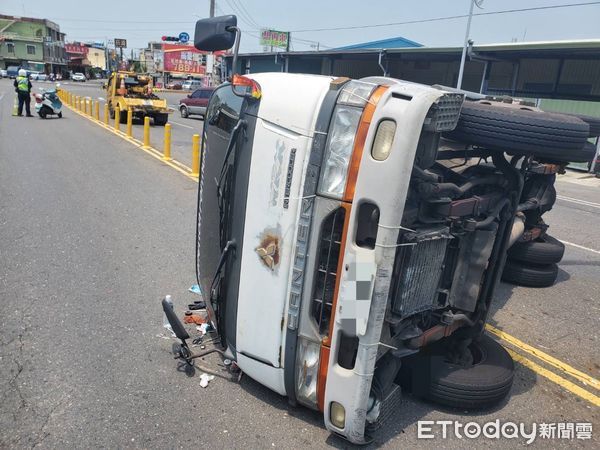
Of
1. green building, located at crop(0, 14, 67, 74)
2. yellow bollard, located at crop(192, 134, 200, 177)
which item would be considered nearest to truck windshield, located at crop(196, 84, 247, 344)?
yellow bollard, located at crop(192, 134, 200, 177)

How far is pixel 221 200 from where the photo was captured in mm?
3064

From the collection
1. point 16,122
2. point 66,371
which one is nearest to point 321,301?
point 66,371

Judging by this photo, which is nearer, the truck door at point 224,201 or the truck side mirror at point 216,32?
the truck door at point 224,201

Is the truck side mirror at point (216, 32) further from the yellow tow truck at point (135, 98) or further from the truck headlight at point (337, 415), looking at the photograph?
the yellow tow truck at point (135, 98)

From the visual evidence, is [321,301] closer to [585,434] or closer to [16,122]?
[585,434]

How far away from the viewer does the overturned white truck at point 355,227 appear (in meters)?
2.45

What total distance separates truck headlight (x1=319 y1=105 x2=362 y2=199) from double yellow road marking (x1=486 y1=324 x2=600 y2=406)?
2.46 meters

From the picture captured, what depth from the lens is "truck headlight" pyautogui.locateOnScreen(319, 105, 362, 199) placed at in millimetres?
2477

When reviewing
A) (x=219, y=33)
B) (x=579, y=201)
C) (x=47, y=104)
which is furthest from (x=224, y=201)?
(x=47, y=104)

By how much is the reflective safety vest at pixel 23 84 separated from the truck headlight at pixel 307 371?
2102cm

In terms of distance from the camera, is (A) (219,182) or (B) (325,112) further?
(A) (219,182)

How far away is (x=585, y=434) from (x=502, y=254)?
3.98 feet

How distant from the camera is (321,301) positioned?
2.65 metres

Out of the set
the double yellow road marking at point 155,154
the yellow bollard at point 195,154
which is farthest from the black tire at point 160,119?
the yellow bollard at point 195,154
